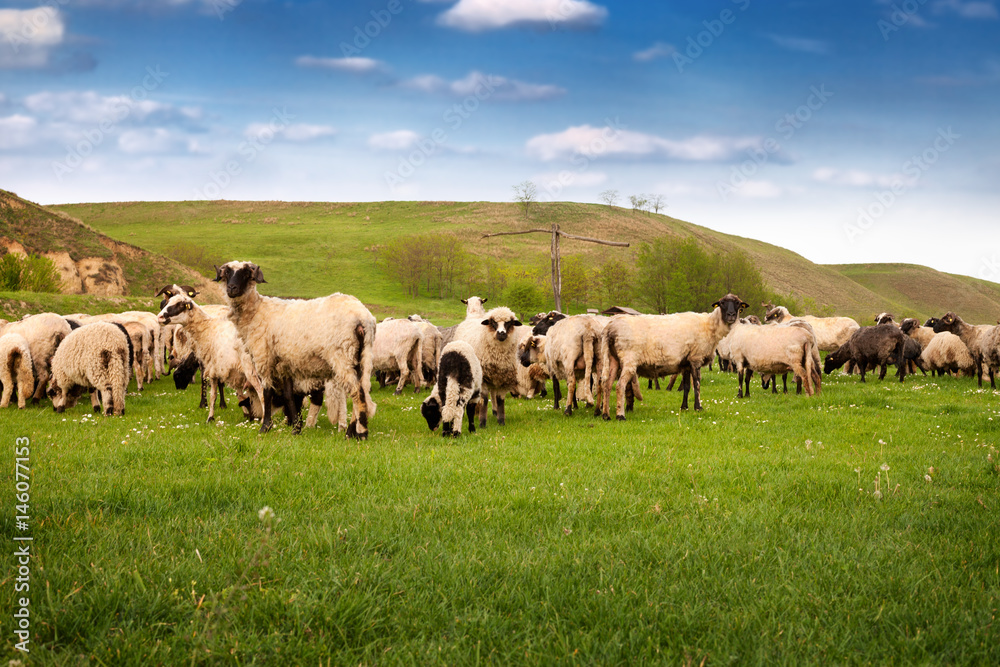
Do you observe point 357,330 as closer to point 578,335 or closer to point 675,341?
point 578,335

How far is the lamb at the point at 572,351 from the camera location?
12.7 meters

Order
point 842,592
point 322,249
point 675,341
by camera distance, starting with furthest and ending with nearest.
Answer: point 322,249 → point 675,341 → point 842,592

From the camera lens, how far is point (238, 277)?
10164 mm

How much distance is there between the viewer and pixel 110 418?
1107cm

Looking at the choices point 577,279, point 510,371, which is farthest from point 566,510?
point 577,279

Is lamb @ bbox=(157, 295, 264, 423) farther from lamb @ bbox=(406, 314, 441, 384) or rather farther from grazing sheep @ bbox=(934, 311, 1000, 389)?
grazing sheep @ bbox=(934, 311, 1000, 389)

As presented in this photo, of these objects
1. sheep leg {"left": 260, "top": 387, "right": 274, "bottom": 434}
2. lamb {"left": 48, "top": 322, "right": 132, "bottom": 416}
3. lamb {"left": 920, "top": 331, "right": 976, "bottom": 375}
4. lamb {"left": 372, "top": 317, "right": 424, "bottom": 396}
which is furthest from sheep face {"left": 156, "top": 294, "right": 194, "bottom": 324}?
lamb {"left": 920, "top": 331, "right": 976, "bottom": 375}

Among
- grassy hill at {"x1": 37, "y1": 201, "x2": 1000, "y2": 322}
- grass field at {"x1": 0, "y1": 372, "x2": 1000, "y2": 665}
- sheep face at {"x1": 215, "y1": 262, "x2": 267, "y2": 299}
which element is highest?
grassy hill at {"x1": 37, "y1": 201, "x2": 1000, "y2": 322}

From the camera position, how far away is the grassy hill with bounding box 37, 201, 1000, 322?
285ft

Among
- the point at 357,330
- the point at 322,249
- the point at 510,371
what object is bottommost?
the point at 510,371

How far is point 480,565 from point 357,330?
20.7ft

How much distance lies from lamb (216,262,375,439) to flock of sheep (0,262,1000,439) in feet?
0.07

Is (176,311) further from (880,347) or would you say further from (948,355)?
(948,355)

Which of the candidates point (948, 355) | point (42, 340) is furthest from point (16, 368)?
point (948, 355)
